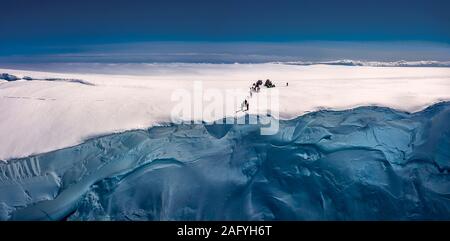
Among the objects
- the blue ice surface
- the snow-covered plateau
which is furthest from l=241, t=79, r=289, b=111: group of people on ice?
the blue ice surface

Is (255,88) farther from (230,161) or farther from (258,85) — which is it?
(230,161)

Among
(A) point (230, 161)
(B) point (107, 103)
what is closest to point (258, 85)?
(A) point (230, 161)

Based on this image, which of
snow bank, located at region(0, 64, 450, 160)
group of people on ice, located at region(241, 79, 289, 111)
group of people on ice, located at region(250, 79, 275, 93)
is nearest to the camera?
snow bank, located at region(0, 64, 450, 160)

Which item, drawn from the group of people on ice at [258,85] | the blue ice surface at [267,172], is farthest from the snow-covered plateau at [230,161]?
the group of people on ice at [258,85]

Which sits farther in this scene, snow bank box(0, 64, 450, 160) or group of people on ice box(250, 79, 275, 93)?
group of people on ice box(250, 79, 275, 93)

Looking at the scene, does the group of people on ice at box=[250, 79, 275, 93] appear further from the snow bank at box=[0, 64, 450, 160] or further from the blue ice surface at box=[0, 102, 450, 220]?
the blue ice surface at box=[0, 102, 450, 220]

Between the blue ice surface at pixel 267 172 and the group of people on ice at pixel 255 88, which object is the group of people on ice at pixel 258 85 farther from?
the blue ice surface at pixel 267 172
